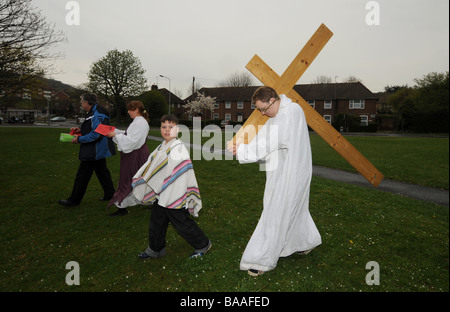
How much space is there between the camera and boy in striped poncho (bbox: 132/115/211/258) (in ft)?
12.1

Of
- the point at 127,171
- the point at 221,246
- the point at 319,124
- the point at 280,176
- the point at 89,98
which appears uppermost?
the point at 89,98

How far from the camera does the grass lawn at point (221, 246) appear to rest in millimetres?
3438

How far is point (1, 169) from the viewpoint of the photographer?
10.5 meters

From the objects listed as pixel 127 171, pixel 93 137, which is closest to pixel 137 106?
pixel 93 137

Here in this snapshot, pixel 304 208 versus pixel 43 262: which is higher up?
pixel 304 208

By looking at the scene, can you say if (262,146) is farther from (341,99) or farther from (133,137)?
(341,99)

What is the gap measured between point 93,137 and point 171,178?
3078mm

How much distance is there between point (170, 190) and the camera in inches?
145

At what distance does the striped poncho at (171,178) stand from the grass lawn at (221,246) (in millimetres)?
950

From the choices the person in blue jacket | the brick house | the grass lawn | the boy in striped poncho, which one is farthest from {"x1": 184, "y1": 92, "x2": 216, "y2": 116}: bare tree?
the boy in striped poncho

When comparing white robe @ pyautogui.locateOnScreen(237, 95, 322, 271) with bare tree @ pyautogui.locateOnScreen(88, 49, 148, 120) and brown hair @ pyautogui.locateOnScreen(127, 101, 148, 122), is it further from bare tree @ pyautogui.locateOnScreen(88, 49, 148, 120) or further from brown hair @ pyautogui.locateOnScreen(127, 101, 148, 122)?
bare tree @ pyautogui.locateOnScreen(88, 49, 148, 120)
